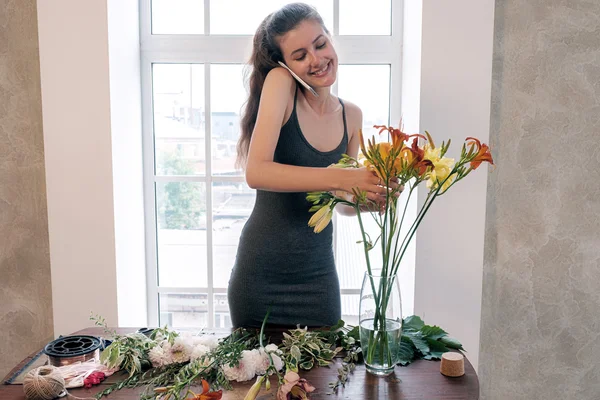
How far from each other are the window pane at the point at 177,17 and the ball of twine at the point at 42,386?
5.35 ft

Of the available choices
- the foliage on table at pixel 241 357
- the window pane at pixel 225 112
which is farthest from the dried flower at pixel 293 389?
the window pane at pixel 225 112

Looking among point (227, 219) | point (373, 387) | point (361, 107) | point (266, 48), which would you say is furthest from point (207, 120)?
point (373, 387)

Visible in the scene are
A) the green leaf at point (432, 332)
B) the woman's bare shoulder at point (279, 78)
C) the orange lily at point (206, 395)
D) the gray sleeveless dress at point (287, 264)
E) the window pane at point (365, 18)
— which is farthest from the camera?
the window pane at point (365, 18)

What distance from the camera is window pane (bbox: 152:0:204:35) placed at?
233 centimetres

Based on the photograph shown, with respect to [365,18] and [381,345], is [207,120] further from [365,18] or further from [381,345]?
[381,345]

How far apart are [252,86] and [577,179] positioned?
4.14 feet

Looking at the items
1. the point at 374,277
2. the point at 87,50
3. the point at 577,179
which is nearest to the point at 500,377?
the point at 577,179

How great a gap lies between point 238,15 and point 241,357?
1.61 metres

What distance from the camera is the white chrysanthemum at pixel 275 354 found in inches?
45.7

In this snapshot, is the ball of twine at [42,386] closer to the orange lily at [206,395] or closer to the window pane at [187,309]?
the orange lily at [206,395]

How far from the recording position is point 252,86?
67.8 inches

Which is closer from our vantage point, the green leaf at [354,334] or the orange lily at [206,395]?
the orange lily at [206,395]

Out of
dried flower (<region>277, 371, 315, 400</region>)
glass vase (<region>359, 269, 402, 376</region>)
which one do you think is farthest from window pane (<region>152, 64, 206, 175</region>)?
dried flower (<region>277, 371, 315, 400</region>)

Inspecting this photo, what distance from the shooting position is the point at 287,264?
5.57ft
